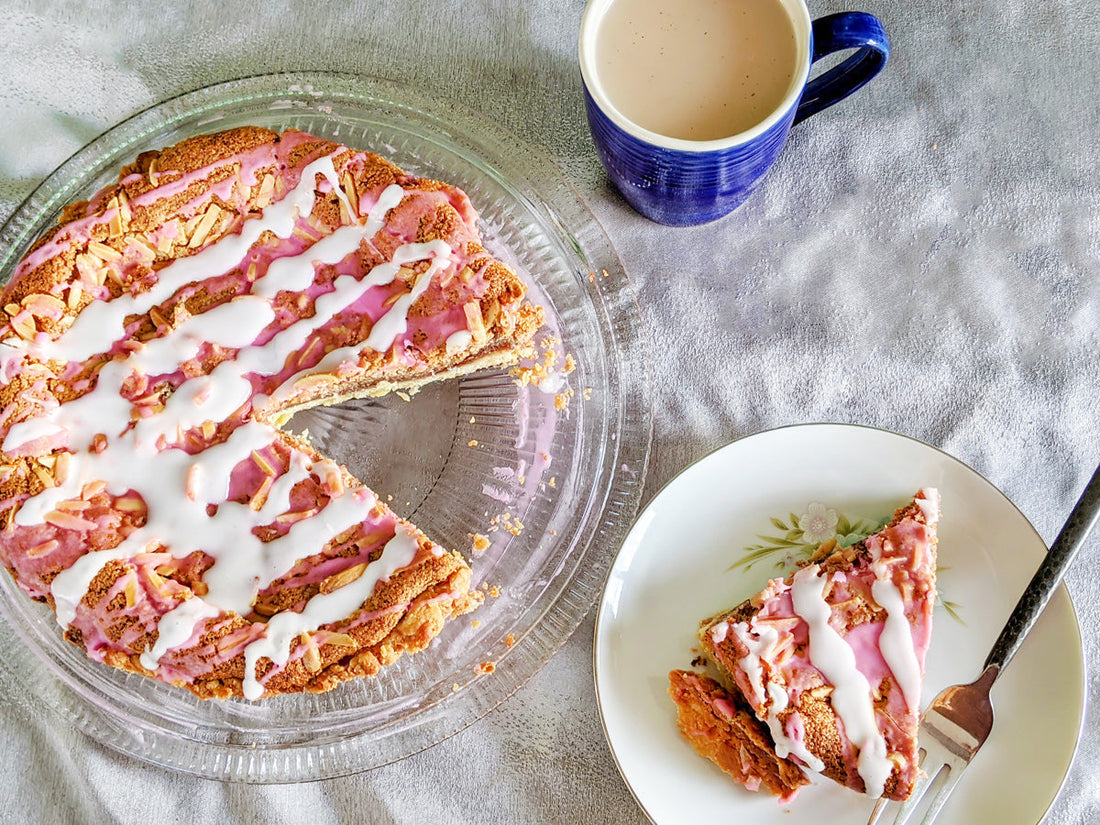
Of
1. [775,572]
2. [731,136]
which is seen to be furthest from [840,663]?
[731,136]

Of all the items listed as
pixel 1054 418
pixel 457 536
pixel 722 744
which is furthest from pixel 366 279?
pixel 1054 418

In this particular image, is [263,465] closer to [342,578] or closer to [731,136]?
[342,578]

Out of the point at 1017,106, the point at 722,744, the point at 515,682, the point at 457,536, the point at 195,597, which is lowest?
the point at 722,744

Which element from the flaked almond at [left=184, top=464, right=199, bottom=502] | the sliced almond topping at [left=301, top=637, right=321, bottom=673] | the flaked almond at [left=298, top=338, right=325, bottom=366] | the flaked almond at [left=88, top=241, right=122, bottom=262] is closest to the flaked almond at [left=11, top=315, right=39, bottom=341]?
the flaked almond at [left=88, top=241, right=122, bottom=262]

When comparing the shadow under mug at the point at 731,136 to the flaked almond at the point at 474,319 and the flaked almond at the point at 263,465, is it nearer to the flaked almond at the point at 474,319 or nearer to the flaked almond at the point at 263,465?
the flaked almond at the point at 474,319

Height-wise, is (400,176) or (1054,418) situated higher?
(400,176)

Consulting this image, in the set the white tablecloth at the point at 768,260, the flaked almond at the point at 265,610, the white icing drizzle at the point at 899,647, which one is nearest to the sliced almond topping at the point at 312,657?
the flaked almond at the point at 265,610

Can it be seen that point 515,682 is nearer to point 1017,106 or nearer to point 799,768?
point 799,768
